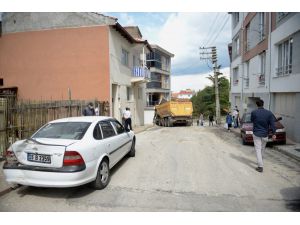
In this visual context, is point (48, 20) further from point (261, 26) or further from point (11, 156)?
point (261, 26)

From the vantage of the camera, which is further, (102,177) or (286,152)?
(286,152)

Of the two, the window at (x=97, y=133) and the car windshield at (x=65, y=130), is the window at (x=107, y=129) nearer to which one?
the window at (x=97, y=133)

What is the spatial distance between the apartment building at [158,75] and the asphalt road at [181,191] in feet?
109

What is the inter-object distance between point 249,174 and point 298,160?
267 cm

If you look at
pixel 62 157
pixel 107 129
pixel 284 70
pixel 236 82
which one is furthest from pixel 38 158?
pixel 236 82

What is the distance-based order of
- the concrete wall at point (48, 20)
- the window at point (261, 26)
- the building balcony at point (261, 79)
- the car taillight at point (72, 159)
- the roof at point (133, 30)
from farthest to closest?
the roof at point (133, 30) → the window at point (261, 26) → the building balcony at point (261, 79) → the concrete wall at point (48, 20) → the car taillight at point (72, 159)

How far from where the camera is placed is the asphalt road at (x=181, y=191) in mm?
4539

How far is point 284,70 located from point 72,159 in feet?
40.0

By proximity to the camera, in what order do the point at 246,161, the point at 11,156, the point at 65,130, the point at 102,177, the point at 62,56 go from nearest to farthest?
1. the point at 11,156
2. the point at 102,177
3. the point at 65,130
4. the point at 246,161
5. the point at 62,56

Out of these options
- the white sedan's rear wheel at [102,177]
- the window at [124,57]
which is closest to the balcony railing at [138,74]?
the window at [124,57]

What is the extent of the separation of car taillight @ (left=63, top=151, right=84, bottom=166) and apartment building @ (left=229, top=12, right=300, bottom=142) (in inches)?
388

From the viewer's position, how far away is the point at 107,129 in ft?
20.7

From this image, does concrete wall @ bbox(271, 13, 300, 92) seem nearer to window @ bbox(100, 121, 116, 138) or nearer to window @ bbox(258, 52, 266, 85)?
window @ bbox(258, 52, 266, 85)

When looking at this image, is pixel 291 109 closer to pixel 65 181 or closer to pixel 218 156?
pixel 218 156
